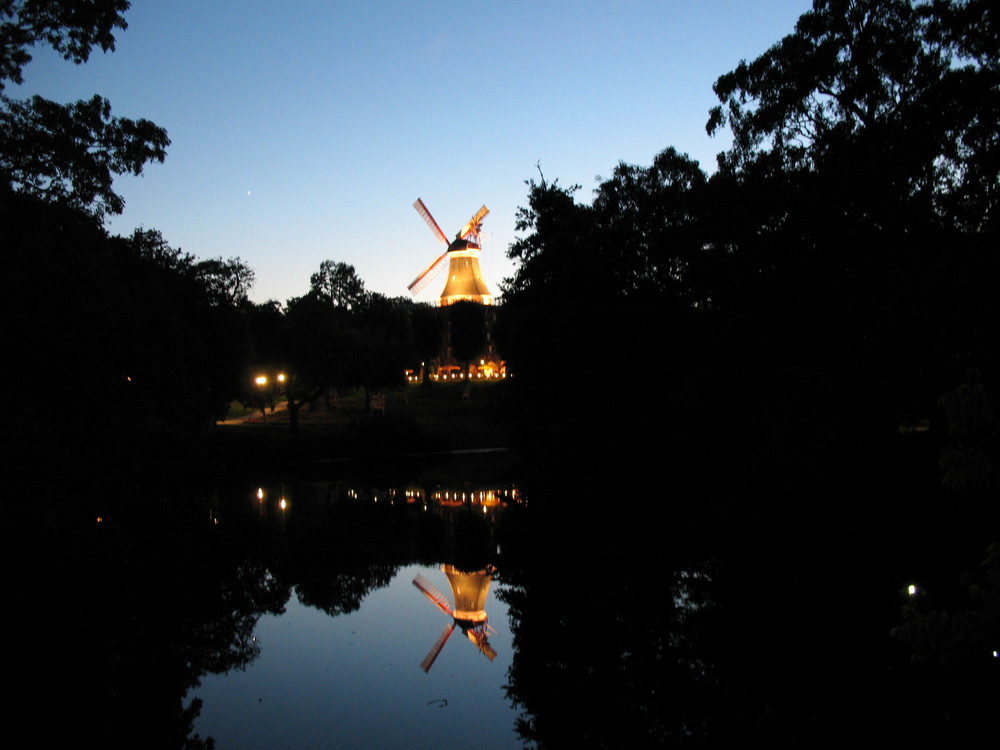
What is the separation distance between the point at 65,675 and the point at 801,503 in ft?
49.5

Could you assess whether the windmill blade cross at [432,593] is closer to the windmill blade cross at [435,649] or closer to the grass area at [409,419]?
the windmill blade cross at [435,649]

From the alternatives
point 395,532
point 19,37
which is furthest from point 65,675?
point 395,532

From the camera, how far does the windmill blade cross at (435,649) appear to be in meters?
12.0

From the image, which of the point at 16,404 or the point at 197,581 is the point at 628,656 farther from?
the point at 16,404

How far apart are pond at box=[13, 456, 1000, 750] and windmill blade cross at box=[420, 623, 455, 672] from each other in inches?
2.0

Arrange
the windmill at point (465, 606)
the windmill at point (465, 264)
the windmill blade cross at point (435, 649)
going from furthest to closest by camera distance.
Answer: the windmill at point (465, 264) < the windmill at point (465, 606) < the windmill blade cross at point (435, 649)

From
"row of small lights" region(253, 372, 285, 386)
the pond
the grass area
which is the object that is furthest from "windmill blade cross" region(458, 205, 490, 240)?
the pond

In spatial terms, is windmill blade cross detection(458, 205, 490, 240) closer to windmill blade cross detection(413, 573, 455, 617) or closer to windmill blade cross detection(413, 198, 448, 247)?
windmill blade cross detection(413, 198, 448, 247)

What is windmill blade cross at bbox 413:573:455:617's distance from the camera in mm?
15312

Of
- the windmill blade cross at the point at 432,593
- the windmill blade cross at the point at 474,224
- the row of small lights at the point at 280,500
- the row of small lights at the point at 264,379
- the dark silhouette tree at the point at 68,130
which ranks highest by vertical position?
the windmill blade cross at the point at 474,224

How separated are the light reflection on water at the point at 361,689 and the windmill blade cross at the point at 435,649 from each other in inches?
3.3

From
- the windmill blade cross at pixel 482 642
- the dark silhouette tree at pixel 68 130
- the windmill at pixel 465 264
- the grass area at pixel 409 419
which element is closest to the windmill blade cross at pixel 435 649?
the windmill blade cross at pixel 482 642

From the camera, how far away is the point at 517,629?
1338cm

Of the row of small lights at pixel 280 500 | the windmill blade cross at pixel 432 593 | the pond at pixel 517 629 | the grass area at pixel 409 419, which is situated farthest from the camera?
the grass area at pixel 409 419
